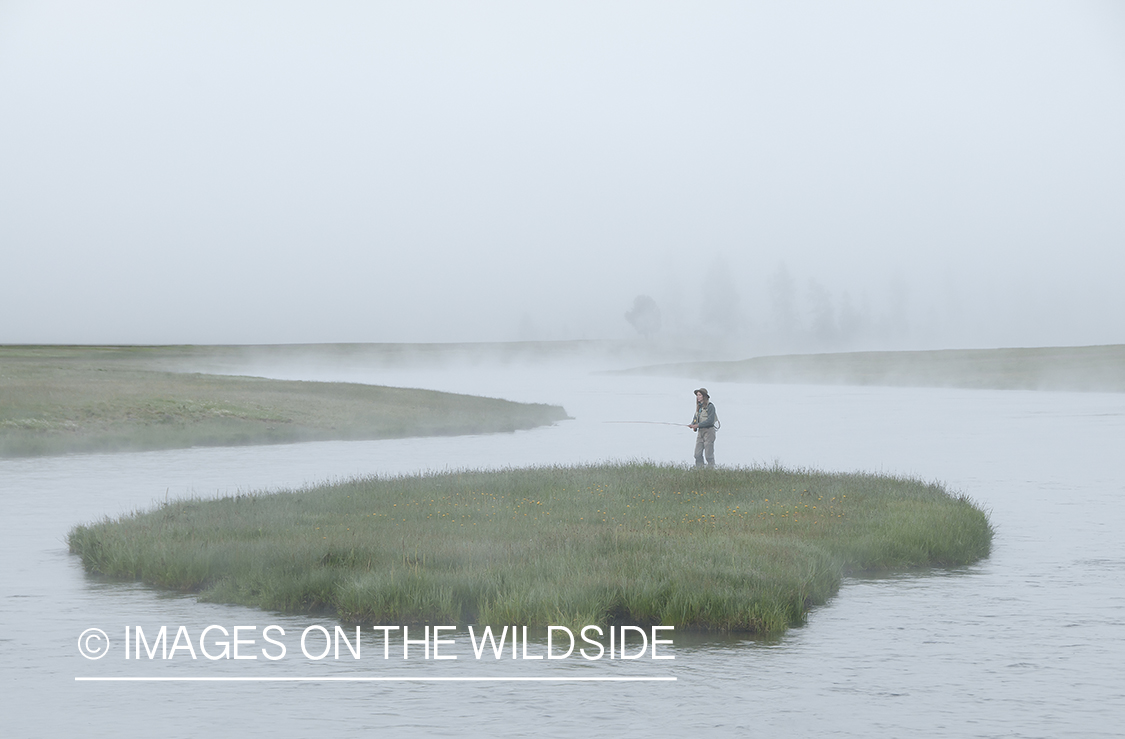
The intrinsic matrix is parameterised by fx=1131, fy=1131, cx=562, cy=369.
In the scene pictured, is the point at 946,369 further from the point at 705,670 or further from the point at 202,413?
the point at 705,670

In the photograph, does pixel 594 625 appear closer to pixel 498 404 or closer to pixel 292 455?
pixel 292 455

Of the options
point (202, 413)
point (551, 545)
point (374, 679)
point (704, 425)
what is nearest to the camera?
point (374, 679)

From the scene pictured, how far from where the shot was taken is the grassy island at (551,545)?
14.9 m

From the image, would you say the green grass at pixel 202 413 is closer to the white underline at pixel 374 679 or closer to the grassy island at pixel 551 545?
the grassy island at pixel 551 545

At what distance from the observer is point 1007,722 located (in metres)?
10.5

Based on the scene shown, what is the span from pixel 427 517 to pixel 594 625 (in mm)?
8848

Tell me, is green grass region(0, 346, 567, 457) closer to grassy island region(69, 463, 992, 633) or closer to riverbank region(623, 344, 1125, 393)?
grassy island region(69, 463, 992, 633)

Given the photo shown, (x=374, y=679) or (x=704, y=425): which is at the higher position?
(x=704, y=425)

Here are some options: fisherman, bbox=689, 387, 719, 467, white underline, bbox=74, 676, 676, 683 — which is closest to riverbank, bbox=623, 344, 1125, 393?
fisherman, bbox=689, 387, 719, 467

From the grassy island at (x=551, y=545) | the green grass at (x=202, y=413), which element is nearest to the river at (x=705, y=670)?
the grassy island at (x=551, y=545)

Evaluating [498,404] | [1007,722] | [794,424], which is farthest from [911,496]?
[498,404]

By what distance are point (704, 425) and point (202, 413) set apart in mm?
31448

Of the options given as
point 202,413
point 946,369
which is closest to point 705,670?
point 202,413

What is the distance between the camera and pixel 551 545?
18.6 m
